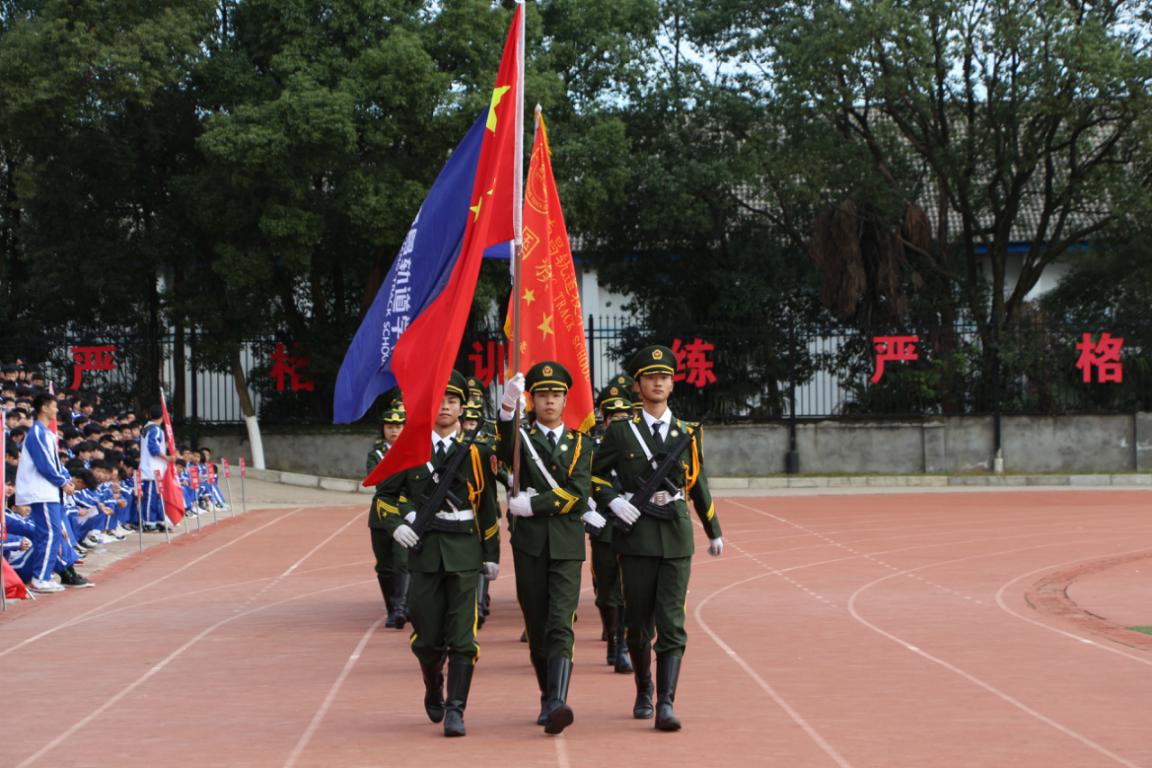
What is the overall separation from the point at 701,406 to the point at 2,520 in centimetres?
1942

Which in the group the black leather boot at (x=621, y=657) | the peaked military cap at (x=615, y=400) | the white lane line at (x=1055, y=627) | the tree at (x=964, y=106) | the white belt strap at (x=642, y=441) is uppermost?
the tree at (x=964, y=106)

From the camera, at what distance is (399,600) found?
10984 millimetres

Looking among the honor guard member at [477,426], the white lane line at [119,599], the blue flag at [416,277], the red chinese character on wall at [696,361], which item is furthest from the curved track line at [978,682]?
the red chinese character on wall at [696,361]

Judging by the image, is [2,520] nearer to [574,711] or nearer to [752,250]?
[574,711]

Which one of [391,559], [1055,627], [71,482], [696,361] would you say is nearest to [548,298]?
[391,559]

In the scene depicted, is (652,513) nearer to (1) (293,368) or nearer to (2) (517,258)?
(2) (517,258)

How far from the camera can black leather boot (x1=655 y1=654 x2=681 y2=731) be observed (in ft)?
23.6

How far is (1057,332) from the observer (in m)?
29.7

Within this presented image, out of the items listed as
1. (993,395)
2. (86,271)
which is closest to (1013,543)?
(993,395)

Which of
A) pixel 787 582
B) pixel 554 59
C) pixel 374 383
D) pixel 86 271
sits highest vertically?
pixel 554 59

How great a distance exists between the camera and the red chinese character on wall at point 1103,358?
2945 centimetres

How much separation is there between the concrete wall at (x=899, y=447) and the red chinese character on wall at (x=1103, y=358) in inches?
32.0

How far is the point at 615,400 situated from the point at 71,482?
19.5 feet

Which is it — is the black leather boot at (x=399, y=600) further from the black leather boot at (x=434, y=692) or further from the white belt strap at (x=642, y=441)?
the white belt strap at (x=642, y=441)
